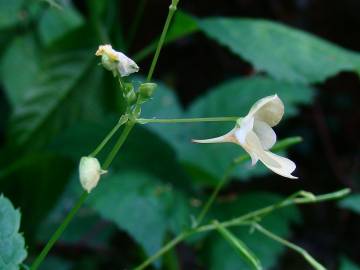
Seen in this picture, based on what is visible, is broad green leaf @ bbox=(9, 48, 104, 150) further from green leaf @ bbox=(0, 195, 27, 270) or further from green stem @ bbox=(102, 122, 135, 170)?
green stem @ bbox=(102, 122, 135, 170)

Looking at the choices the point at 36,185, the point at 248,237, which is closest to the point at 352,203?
the point at 248,237

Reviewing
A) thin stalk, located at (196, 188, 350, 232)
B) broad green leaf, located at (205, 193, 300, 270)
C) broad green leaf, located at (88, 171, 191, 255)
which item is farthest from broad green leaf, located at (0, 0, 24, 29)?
thin stalk, located at (196, 188, 350, 232)

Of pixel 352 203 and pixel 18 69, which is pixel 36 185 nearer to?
pixel 18 69

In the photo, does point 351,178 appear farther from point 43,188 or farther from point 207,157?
point 43,188

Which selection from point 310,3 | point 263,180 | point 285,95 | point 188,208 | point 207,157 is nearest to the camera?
point 188,208

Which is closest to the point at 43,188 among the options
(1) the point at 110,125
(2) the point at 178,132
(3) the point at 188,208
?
(1) the point at 110,125

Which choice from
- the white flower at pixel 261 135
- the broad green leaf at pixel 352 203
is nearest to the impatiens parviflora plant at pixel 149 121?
the white flower at pixel 261 135
